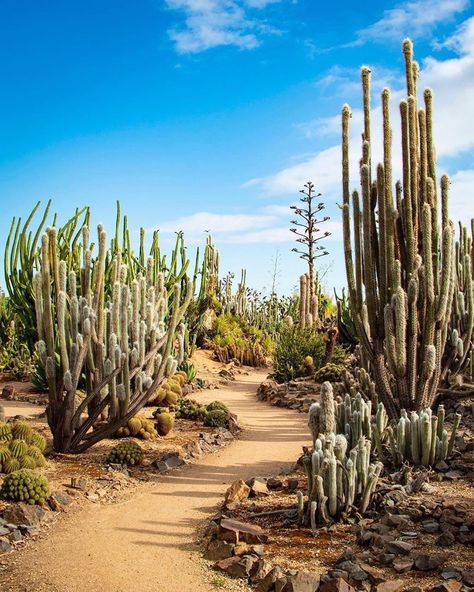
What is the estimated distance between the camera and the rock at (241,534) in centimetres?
447

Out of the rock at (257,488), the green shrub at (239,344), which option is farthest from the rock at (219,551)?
the green shrub at (239,344)

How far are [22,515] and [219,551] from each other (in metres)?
1.73

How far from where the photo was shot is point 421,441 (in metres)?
5.98

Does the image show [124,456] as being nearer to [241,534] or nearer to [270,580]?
[241,534]

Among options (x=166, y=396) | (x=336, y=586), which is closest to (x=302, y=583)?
(x=336, y=586)

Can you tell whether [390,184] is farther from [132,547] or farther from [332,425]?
[132,547]

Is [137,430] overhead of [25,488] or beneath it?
overhead

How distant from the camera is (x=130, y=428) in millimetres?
8000

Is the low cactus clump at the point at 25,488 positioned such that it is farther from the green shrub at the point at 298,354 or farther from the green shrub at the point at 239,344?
the green shrub at the point at 239,344

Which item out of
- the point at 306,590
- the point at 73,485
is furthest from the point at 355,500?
the point at 73,485

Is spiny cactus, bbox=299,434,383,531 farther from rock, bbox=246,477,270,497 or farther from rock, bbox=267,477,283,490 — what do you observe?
rock, bbox=267,477,283,490

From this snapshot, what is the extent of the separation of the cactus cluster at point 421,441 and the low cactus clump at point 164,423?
320 cm

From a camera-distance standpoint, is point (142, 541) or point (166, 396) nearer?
point (142, 541)

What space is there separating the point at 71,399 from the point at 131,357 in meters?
0.85
